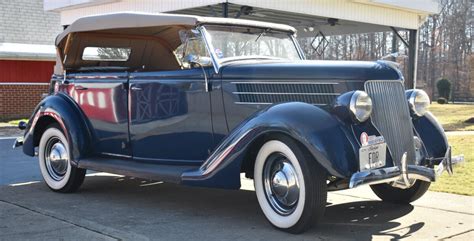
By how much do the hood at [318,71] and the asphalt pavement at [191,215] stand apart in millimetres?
1345

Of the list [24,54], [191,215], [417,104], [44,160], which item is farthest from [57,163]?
[24,54]

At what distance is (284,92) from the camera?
5.01 meters

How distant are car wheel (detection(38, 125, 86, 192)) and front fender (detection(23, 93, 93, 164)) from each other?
0.47 feet

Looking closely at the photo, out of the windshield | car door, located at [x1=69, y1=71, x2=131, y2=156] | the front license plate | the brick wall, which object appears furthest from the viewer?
the brick wall

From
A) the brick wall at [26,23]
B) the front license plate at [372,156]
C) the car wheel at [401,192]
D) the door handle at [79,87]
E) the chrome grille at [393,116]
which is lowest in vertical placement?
the car wheel at [401,192]

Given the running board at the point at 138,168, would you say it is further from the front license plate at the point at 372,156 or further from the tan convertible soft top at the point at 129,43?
the front license plate at the point at 372,156

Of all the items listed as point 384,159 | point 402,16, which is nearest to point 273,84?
point 384,159

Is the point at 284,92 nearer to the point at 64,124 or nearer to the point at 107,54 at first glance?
the point at 64,124

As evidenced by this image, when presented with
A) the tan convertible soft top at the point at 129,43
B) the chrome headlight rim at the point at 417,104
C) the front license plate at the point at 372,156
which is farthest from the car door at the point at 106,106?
the chrome headlight rim at the point at 417,104

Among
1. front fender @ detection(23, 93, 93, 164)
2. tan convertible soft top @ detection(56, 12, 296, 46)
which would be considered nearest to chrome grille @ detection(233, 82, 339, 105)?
tan convertible soft top @ detection(56, 12, 296, 46)

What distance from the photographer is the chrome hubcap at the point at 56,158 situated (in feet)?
22.2

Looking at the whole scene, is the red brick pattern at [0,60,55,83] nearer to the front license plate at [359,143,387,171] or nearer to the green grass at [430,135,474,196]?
the green grass at [430,135,474,196]

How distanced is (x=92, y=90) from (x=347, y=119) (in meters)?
3.38

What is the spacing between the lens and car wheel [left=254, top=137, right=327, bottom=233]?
446 cm
